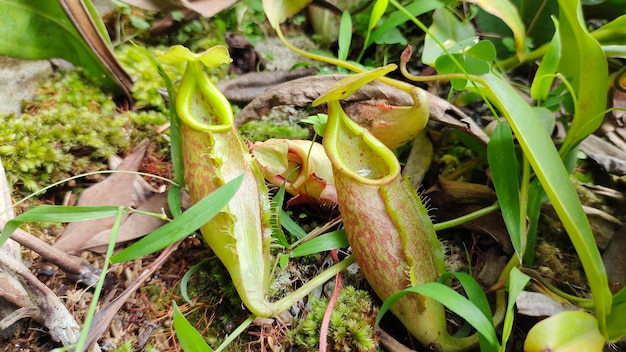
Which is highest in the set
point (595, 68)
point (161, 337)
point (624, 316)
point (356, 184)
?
point (595, 68)

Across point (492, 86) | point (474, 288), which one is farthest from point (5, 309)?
point (492, 86)

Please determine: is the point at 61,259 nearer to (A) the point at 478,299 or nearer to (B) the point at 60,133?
(B) the point at 60,133

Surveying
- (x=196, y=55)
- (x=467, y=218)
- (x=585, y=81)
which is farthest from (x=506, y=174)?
(x=196, y=55)

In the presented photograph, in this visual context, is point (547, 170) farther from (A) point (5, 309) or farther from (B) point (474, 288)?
(A) point (5, 309)

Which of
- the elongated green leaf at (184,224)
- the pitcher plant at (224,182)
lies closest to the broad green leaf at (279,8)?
the pitcher plant at (224,182)

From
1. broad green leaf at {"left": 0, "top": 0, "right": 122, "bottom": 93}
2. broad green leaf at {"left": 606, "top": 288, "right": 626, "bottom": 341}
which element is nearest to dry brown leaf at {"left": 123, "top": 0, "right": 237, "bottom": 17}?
broad green leaf at {"left": 0, "top": 0, "right": 122, "bottom": 93}

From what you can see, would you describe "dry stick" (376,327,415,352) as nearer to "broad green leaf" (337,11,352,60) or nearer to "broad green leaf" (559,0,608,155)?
"broad green leaf" (559,0,608,155)

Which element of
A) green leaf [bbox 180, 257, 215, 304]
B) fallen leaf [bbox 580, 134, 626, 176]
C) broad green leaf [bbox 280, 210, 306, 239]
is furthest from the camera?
fallen leaf [bbox 580, 134, 626, 176]
